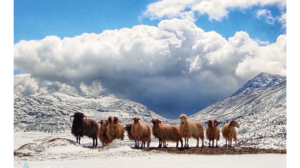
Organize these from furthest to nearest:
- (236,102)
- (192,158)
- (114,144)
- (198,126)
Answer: (236,102), (198,126), (114,144), (192,158)

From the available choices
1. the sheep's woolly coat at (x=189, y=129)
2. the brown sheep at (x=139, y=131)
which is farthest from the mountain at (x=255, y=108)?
the brown sheep at (x=139, y=131)

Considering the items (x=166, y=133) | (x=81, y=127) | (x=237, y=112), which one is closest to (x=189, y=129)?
(x=166, y=133)

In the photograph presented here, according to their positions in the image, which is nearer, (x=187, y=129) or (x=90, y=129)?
(x=187, y=129)

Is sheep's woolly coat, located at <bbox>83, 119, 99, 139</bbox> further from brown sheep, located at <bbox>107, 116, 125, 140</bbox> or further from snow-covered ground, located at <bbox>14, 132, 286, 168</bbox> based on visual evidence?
snow-covered ground, located at <bbox>14, 132, 286, 168</bbox>

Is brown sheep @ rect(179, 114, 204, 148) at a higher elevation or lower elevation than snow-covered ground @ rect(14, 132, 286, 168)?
higher

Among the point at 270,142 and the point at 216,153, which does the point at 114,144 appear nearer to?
the point at 216,153

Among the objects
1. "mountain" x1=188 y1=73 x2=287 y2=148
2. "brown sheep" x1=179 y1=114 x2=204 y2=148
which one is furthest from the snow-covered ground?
"mountain" x1=188 y1=73 x2=287 y2=148

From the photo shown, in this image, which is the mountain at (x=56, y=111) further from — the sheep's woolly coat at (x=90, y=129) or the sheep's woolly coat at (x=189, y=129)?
the sheep's woolly coat at (x=189, y=129)

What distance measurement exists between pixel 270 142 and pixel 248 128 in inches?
540

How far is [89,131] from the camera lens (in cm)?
2762

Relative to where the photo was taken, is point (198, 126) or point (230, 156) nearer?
point (230, 156)

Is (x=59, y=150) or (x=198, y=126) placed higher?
(x=198, y=126)

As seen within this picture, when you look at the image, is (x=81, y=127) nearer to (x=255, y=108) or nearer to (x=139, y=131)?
(x=139, y=131)
